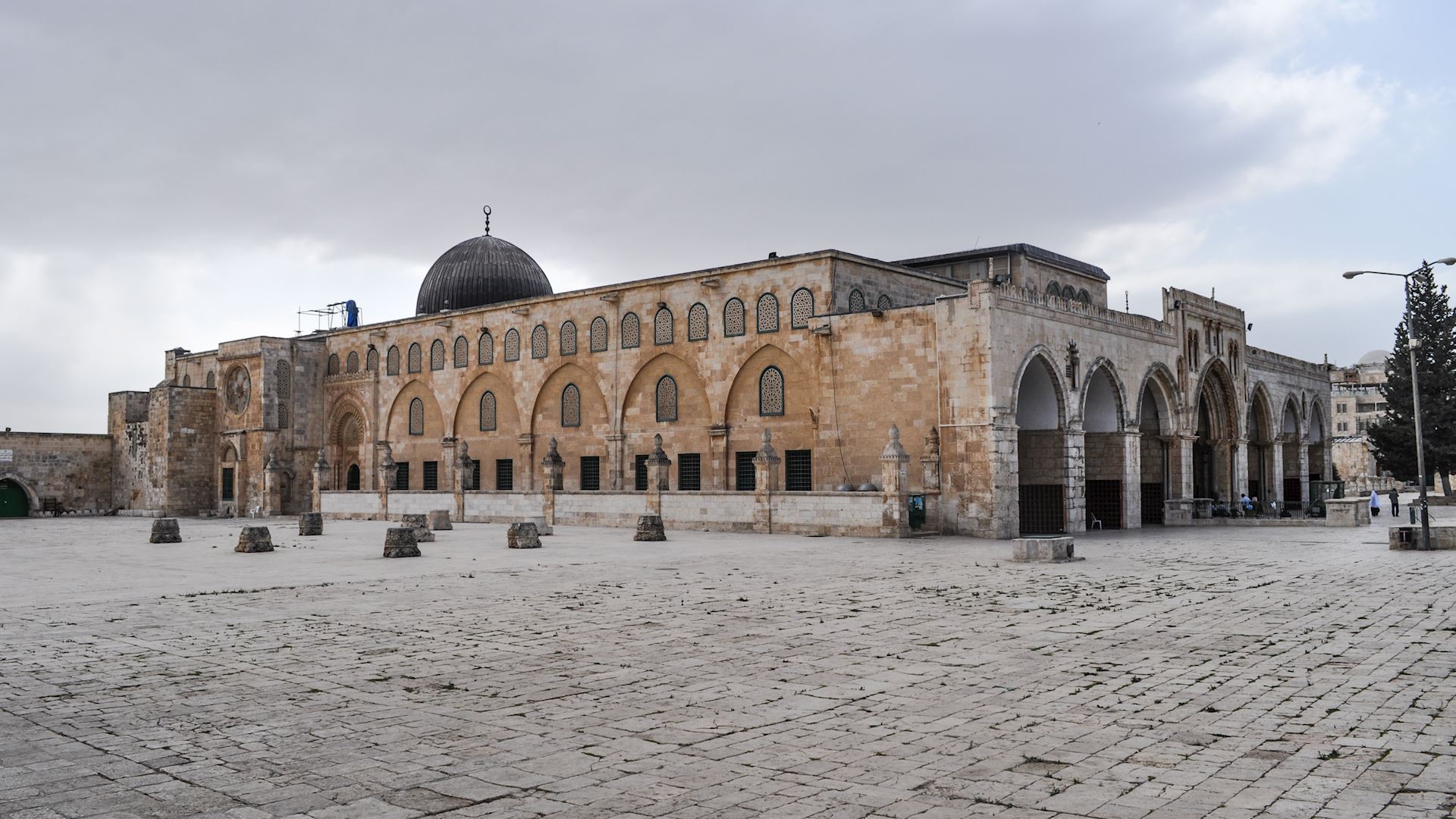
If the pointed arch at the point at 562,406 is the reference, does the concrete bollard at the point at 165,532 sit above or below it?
below

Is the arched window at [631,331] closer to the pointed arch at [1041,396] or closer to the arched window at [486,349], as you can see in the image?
the arched window at [486,349]

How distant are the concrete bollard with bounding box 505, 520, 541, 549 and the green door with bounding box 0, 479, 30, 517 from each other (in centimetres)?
3601

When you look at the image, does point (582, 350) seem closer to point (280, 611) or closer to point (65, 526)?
point (65, 526)

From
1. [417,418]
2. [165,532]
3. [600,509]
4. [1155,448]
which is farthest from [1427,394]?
[165,532]

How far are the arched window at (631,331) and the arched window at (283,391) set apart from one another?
17.5 meters

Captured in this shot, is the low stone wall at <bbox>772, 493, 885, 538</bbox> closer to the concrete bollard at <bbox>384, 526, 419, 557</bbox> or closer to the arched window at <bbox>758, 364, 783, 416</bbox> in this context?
the arched window at <bbox>758, 364, 783, 416</bbox>

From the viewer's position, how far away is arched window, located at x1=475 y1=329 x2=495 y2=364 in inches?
1531

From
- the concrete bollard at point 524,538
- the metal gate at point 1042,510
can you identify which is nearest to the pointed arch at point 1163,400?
the metal gate at point 1042,510

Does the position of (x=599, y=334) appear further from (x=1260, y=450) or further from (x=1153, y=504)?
(x=1260, y=450)

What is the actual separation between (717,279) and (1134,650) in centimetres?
2406

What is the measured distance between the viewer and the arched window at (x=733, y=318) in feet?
103

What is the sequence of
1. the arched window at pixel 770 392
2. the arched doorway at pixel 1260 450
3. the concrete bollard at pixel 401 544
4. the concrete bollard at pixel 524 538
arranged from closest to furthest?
1. the concrete bollard at pixel 401 544
2. the concrete bollard at pixel 524 538
3. the arched window at pixel 770 392
4. the arched doorway at pixel 1260 450

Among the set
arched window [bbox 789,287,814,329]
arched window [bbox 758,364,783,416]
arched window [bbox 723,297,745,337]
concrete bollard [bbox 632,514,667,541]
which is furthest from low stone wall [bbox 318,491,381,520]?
concrete bollard [bbox 632,514,667,541]

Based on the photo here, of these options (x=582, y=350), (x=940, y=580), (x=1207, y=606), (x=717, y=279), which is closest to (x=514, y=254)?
(x=582, y=350)
